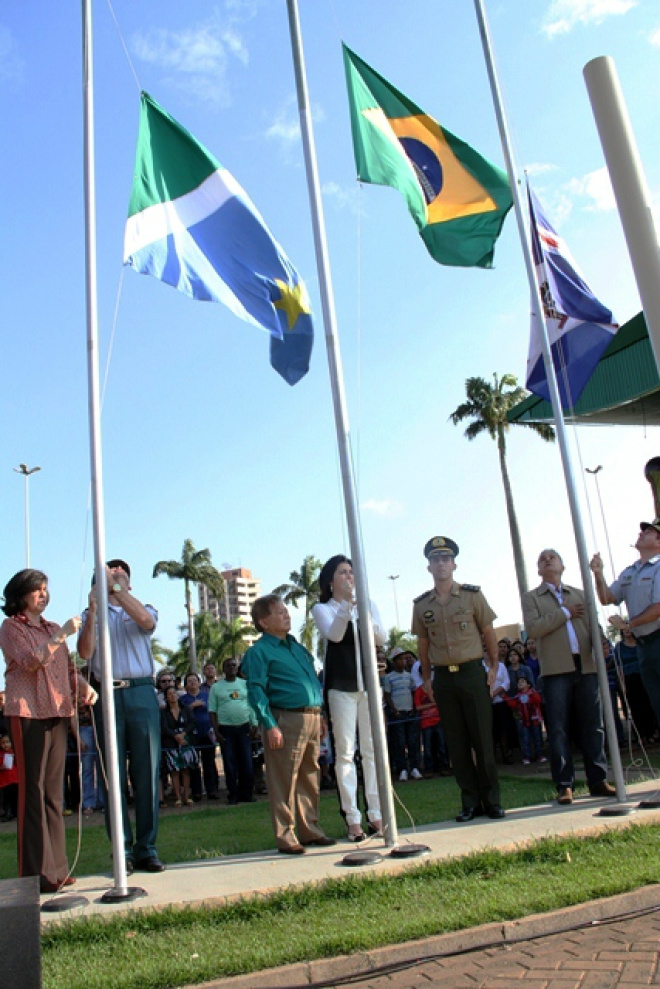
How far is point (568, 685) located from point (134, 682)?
12.5 ft

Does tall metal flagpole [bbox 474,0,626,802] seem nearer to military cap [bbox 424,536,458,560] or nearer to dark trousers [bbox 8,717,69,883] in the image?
military cap [bbox 424,536,458,560]

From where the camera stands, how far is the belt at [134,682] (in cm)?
612

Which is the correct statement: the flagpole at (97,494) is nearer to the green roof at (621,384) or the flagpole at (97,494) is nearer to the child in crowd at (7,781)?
the child in crowd at (7,781)

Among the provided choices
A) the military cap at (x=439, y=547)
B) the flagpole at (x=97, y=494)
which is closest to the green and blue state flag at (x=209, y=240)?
the flagpole at (x=97, y=494)

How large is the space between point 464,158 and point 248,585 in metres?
193

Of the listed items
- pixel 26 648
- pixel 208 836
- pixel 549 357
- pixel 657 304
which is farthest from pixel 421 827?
pixel 657 304

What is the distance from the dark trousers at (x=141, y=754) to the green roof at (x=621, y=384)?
1045 cm

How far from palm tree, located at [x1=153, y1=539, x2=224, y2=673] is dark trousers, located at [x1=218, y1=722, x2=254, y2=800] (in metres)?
60.8

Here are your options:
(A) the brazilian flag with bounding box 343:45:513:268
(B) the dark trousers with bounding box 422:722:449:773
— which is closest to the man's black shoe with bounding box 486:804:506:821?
(A) the brazilian flag with bounding box 343:45:513:268

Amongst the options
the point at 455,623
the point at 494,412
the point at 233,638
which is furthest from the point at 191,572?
the point at 455,623

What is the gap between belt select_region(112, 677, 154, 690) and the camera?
20.1 feet

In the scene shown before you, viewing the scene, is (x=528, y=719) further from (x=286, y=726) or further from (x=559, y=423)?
(x=286, y=726)

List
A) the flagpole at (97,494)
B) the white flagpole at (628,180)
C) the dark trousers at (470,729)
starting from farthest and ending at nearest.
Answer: the dark trousers at (470,729)
the flagpole at (97,494)
the white flagpole at (628,180)

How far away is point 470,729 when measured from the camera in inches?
288
